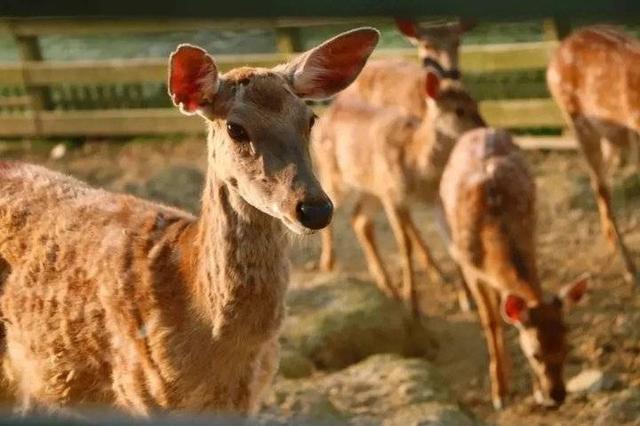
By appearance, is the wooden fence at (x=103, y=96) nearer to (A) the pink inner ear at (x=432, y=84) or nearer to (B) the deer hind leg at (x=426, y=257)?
(B) the deer hind leg at (x=426, y=257)

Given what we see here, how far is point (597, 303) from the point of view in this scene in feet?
23.6

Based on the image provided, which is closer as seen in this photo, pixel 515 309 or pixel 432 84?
pixel 515 309

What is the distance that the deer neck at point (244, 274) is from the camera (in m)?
3.48

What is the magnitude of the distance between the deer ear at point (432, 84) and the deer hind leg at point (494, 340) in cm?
126

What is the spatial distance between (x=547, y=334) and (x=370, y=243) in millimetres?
2299

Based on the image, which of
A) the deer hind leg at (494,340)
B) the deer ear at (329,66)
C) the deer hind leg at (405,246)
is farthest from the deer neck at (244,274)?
the deer hind leg at (405,246)

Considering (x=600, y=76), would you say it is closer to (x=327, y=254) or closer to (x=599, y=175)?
(x=599, y=175)

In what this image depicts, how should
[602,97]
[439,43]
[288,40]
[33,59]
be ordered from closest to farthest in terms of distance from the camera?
[602,97]
[439,43]
[288,40]
[33,59]

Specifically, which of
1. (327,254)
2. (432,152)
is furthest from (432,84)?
(327,254)

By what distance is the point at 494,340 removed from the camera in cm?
633

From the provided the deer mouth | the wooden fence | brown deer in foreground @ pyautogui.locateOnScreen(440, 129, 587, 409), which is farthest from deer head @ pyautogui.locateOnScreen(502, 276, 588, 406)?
the wooden fence

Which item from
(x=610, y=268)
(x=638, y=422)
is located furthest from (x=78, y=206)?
(x=610, y=268)

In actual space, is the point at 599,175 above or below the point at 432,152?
below

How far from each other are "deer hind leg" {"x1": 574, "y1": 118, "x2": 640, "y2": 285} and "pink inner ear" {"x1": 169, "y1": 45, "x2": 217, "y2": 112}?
15.8ft
